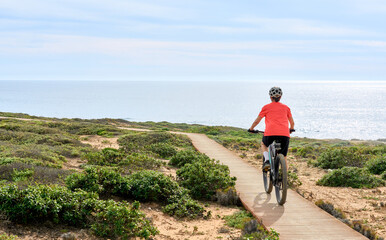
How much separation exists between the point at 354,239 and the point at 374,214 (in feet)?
9.63

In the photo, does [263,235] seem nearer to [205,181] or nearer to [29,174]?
[205,181]

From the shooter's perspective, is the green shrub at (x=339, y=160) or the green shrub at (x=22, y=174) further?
the green shrub at (x=339, y=160)

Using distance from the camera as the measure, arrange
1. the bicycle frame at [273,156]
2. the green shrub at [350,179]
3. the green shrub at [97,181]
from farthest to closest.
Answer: the green shrub at [350,179]
the green shrub at [97,181]
the bicycle frame at [273,156]

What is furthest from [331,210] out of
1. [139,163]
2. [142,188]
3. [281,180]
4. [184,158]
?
[184,158]

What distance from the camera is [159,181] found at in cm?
890

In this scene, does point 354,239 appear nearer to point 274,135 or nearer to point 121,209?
point 274,135

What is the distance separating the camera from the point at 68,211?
6410 mm

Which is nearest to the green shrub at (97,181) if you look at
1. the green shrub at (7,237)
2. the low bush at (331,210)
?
the green shrub at (7,237)

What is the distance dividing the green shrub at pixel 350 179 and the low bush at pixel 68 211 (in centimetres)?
771

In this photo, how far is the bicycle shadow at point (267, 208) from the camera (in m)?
7.28

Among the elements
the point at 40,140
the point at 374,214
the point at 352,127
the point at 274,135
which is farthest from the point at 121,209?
the point at 352,127

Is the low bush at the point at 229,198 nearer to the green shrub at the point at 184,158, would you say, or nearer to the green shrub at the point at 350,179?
the green shrub at the point at 184,158

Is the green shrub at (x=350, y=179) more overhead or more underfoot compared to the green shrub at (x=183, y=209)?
more overhead

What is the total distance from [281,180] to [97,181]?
418 cm
